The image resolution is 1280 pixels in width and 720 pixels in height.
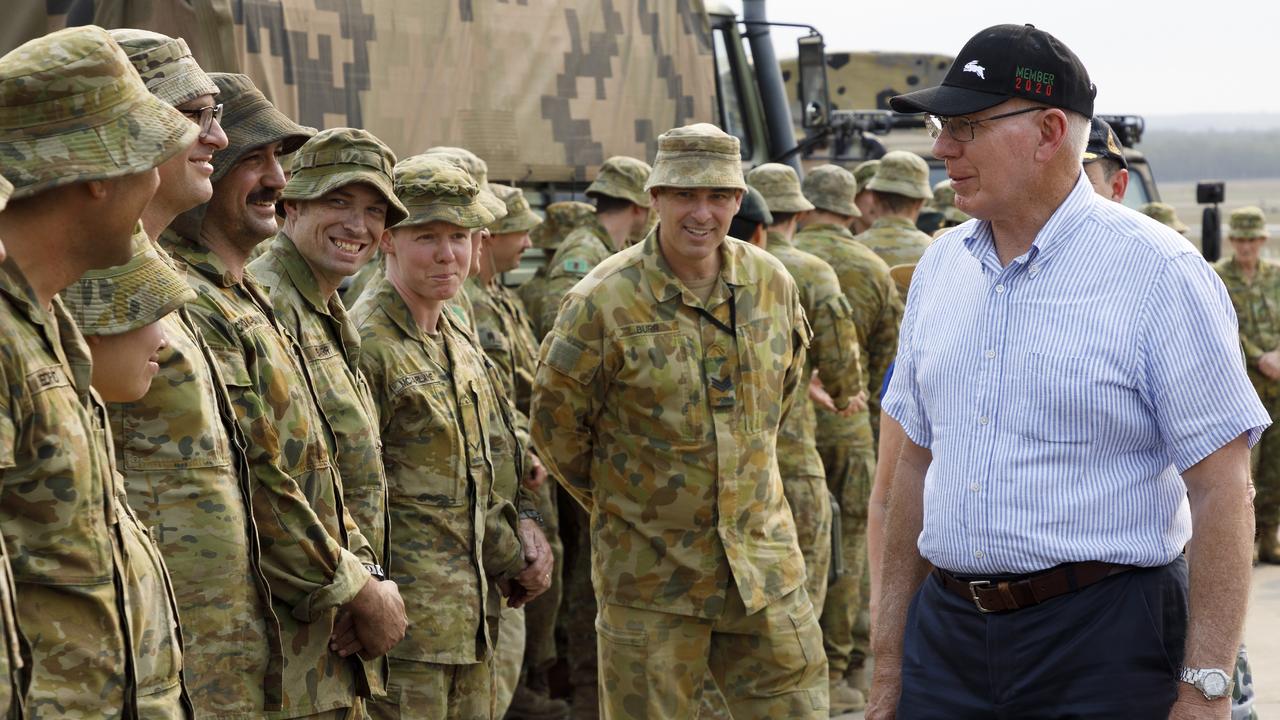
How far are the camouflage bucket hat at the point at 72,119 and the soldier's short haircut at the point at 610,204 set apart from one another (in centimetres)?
490

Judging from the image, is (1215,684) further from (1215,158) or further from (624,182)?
(1215,158)

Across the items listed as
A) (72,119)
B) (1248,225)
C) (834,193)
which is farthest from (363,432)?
(1248,225)

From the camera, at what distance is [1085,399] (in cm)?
286

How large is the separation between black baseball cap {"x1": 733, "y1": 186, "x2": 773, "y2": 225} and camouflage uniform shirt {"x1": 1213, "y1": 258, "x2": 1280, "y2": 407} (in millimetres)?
5011

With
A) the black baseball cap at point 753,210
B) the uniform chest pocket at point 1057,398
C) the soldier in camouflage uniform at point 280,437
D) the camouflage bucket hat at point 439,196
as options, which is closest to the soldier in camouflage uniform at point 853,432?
the black baseball cap at point 753,210

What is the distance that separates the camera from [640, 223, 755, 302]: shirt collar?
4672 millimetres

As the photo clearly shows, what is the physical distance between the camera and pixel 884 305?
23.8ft

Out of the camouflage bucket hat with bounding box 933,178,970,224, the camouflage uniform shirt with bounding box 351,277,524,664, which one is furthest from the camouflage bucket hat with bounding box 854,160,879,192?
the camouflage uniform shirt with bounding box 351,277,524,664

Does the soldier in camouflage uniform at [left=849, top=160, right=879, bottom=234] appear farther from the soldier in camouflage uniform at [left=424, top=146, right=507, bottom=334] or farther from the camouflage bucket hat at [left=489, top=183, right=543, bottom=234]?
the soldier in camouflage uniform at [left=424, top=146, right=507, bottom=334]

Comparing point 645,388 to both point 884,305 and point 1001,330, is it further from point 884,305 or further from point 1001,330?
point 884,305

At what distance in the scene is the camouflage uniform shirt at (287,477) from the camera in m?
3.40

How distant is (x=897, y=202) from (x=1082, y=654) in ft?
18.2

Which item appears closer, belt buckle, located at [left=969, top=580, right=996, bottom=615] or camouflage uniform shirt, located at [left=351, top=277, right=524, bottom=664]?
belt buckle, located at [left=969, top=580, right=996, bottom=615]

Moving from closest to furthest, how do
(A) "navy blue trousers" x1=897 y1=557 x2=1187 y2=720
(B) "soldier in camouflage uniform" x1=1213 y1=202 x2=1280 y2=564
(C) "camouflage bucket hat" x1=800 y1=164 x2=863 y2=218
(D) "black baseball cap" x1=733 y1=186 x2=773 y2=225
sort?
(A) "navy blue trousers" x1=897 y1=557 x2=1187 y2=720 < (D) "black baseball cap" x1=733 y1=186 x2=773 y2=225 < (C) "camouflage bucket hat" x1=800 y1=164 x2=863 y2=218 < (B) "soldier in camouflage uniform" x1=1213 y1=202 x2=1280 y2=564
